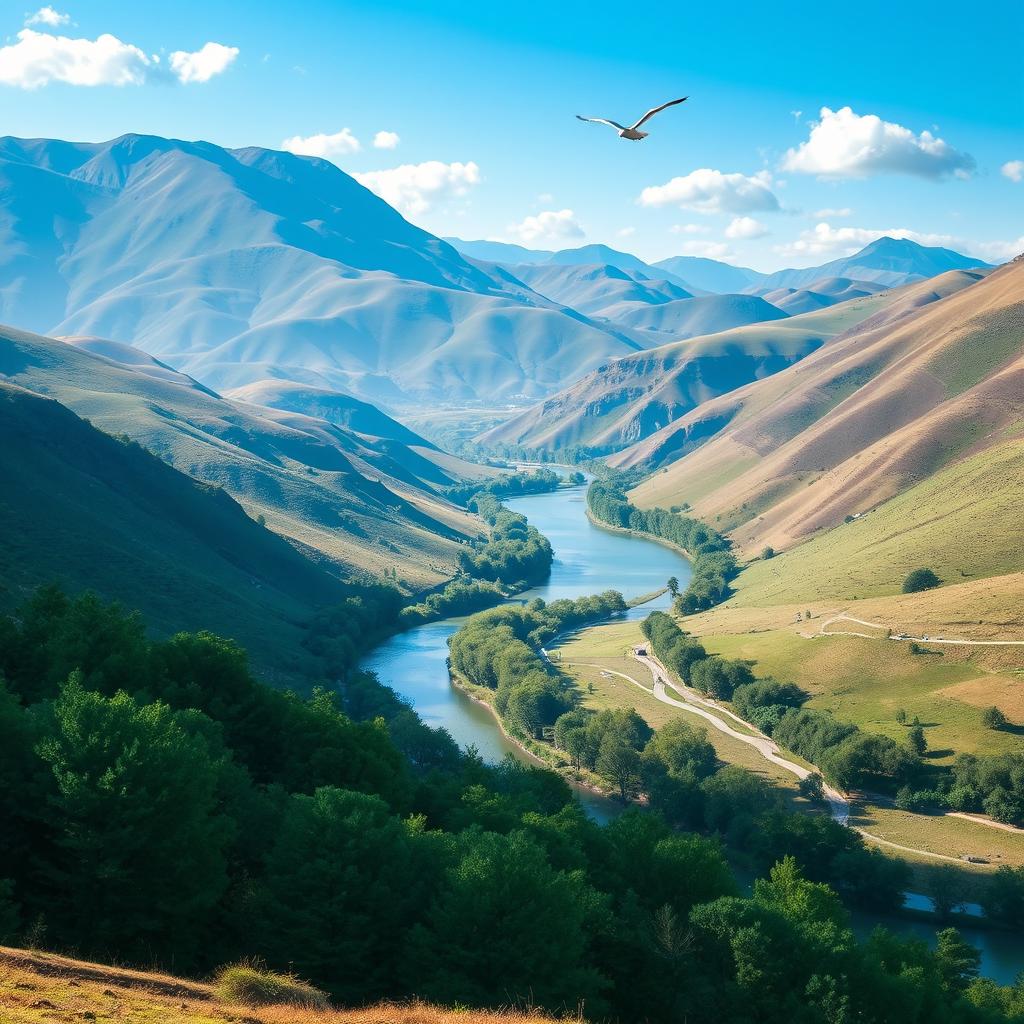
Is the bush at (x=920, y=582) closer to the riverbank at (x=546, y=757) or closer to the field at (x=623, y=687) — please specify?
the field at (x=623, y=687)

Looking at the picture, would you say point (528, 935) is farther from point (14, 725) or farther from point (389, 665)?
point (389, 665)

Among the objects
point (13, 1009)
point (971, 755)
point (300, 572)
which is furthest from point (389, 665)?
point (13, 1009)

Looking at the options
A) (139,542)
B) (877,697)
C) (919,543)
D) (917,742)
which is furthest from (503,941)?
(919,543)

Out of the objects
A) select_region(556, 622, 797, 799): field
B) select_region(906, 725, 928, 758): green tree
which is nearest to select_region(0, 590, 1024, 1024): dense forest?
select_region(906, 725, 928, 758): green tree


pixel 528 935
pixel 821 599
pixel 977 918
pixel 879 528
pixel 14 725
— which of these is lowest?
pixel 977 918

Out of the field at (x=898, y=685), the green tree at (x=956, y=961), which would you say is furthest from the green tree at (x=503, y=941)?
the field at (x=898, y=685)

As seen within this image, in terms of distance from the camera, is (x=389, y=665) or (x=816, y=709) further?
(x=389, y=665)

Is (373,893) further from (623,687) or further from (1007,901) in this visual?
(623,687)
